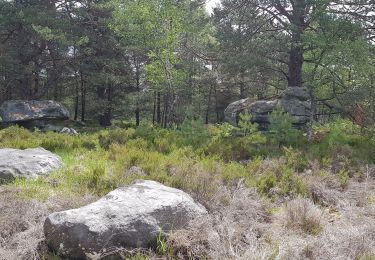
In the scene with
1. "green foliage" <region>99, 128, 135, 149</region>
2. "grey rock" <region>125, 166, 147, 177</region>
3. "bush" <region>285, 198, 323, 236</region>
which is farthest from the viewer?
"green foliage" <region>99, 128, 135, 149</region>

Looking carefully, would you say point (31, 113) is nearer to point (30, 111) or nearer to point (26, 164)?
point (30, 111)

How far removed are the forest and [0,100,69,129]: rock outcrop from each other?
7cm

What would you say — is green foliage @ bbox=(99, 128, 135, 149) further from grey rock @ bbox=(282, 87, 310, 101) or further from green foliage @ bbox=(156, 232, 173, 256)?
grey rock @ bbox=(282, 87, 310, 101)

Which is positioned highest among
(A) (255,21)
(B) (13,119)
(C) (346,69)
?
(A) (255,21)

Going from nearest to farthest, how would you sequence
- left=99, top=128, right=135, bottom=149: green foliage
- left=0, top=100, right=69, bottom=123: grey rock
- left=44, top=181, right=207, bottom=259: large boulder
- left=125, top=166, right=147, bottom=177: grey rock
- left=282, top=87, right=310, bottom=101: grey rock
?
1. left=44, top=181, right=207, bottom=259: large boulder
2. left=125, top=166, right=147, bottom=177: grey rock
3. left=99, top=128, right=135, bottom=149: green foliage
4. left=282, top=87, right=310, bottom=101: grey rock
5. left=0, top=100, right=69, bottom=123: grey rock

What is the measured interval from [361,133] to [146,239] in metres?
10.2

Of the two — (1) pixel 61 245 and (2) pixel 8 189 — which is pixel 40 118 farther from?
(1) pixel 61 245

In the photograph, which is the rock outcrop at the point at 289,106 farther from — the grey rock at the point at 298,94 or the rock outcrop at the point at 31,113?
the rock outcrop at the point at 31,113

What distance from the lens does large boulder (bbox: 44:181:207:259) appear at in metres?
3.65

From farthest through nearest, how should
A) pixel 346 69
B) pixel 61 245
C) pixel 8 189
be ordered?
pixel 346 69 → pixel 8 189 → pixel 61 245

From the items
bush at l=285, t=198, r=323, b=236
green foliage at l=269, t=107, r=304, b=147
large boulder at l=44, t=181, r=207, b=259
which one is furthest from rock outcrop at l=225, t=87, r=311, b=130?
large boulder at l=44, t=181, r=207, b=259

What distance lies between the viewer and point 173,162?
6969mm

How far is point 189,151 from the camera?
8.83 m

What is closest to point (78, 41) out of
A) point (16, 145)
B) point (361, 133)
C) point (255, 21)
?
point (255, 21)
